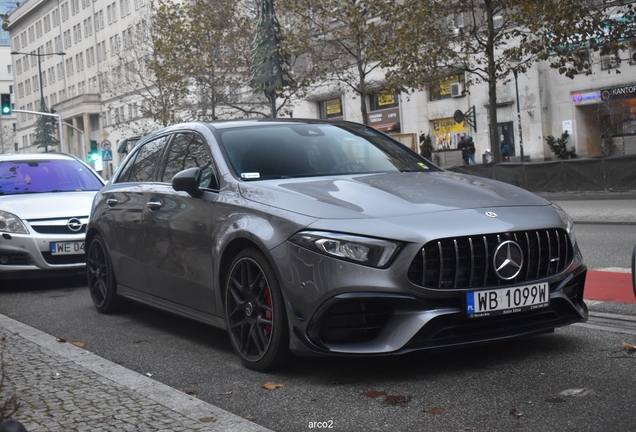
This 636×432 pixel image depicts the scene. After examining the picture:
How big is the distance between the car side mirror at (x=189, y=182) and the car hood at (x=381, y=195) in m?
0.43

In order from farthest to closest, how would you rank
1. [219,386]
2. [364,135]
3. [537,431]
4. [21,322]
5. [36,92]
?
[36,92], [21,322], [364,135], [219,386], [537,431]

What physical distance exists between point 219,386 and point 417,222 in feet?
4.72

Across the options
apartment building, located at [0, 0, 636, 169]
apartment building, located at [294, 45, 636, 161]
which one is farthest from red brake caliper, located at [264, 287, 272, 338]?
apartment building, located at [294, 45, 636, 161]

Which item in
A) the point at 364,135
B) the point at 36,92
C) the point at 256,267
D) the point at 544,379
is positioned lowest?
the point at 544,379

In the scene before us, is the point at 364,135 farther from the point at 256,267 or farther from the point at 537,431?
the point at 537,431

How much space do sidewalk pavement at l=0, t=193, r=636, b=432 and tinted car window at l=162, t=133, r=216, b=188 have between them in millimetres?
1402

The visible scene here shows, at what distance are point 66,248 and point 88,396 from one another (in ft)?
17.8

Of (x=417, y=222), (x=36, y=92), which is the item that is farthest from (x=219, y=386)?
(x=36, y=92)

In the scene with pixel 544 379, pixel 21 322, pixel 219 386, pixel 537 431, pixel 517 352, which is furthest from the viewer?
pixel 21 322

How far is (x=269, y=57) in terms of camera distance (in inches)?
1478

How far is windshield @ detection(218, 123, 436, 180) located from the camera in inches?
234

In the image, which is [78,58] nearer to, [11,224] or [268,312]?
[11,224]

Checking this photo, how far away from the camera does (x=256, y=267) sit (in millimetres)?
5266

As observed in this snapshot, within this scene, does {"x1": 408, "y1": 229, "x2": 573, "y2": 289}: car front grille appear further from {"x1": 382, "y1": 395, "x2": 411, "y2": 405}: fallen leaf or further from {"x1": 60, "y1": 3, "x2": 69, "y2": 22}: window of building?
{"x1": 60, "y1": 3, "x2": 69, "y2": 22}: window of building
